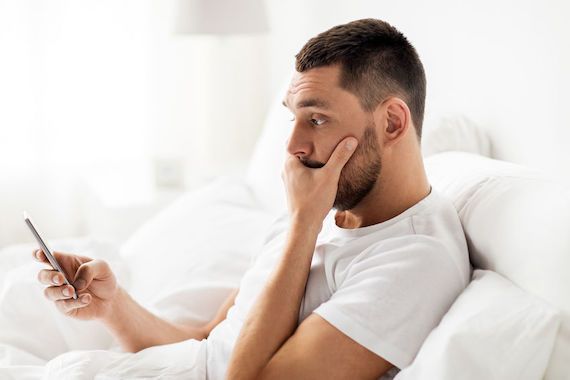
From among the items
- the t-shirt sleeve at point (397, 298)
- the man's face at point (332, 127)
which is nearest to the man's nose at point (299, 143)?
the man's face at point (332, 127)

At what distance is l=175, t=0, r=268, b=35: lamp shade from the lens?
2.84 metres

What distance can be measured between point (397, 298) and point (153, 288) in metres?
0.87

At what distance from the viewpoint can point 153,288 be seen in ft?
6.07

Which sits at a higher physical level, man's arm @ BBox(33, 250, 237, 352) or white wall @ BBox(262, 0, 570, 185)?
white wall @ BBox(262, 0, 570, 185)

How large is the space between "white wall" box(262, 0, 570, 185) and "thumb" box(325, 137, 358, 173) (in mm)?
371

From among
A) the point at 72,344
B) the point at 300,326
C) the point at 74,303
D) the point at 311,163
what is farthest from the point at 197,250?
the point at 300,326

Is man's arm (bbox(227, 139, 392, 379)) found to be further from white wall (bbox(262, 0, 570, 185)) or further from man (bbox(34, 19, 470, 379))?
white wall (bbox(262, 0, 570, 185))

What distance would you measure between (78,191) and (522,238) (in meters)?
2.71

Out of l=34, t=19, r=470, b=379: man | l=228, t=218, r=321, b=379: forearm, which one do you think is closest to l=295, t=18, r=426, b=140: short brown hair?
l=34, t=19, r=470, b=379: man

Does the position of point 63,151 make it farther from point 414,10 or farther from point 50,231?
point 414,10

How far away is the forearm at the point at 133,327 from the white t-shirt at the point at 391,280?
0.20m

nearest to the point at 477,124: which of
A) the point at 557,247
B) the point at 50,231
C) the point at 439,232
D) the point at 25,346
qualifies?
the point at 439,232

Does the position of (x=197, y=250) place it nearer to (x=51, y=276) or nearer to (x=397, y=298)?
(x=51, y=276)

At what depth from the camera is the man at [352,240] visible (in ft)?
3.67
